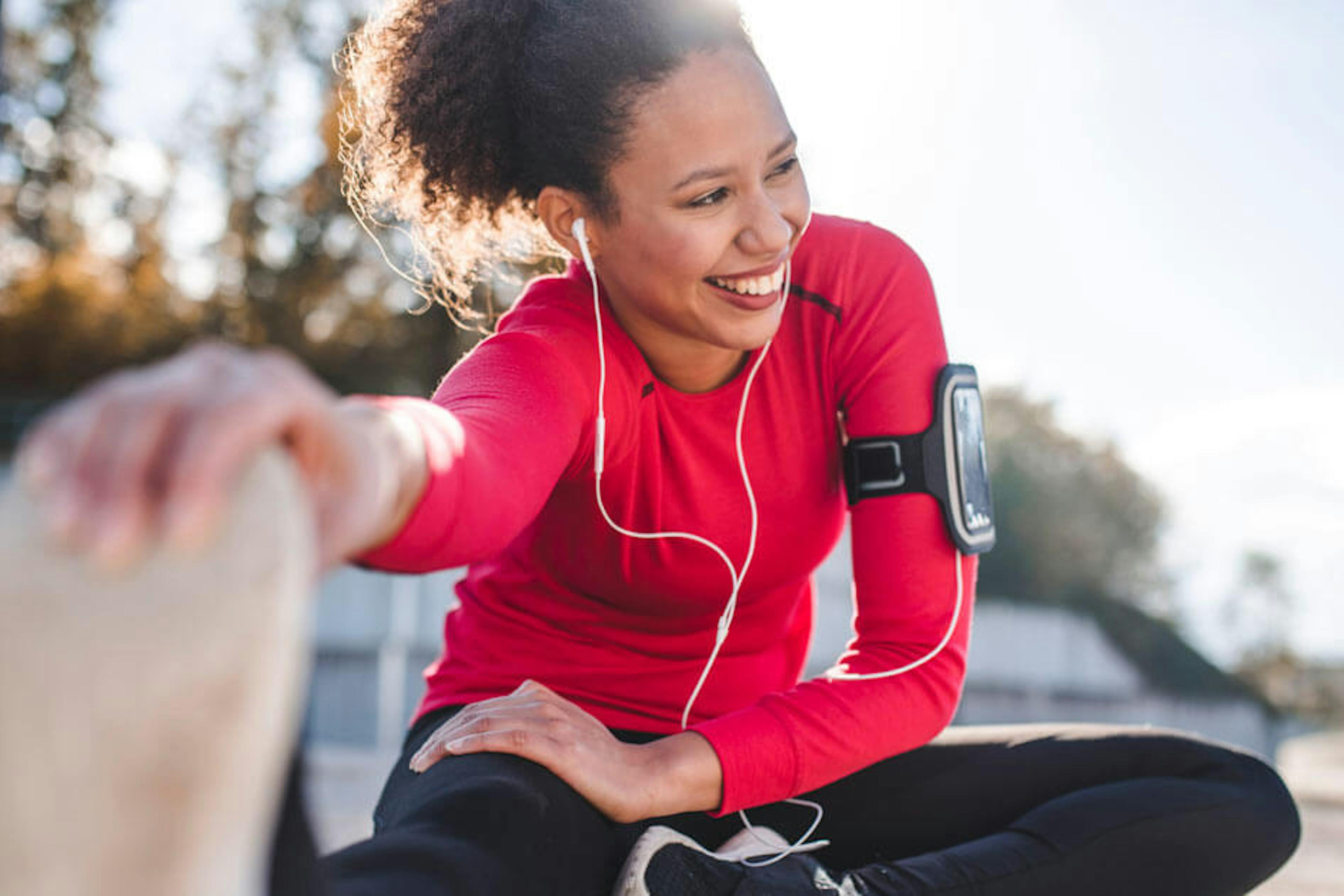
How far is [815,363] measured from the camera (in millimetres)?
1575

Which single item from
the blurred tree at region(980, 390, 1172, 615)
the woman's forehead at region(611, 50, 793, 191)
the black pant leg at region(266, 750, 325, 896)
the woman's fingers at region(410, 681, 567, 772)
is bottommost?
the blurred tree at region(980, 390, 1172, 615)

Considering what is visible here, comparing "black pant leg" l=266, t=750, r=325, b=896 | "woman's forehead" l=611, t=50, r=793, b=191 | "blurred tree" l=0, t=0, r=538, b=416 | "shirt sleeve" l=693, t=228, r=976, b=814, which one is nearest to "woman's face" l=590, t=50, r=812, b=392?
"woman's forehead" l=611, t=50, r=793, b=191

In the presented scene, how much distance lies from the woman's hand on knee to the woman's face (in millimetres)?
476

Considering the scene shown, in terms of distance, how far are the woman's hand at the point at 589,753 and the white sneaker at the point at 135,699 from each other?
0.69 m

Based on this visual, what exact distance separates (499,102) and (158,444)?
116 centimetres

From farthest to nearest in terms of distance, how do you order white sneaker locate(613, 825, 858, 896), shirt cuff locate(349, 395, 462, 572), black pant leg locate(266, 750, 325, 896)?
white sneaker locate(613, 825, 858, 896) → shirt cuff locate(349, 395, 462, 572) → black pant leg locate(266, 750, 325, 896)

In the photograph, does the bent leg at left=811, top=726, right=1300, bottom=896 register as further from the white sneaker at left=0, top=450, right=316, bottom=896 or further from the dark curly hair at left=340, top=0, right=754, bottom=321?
the white sneaker at left=0, top=450, right=316, bottom=896

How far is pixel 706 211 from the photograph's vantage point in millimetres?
1448

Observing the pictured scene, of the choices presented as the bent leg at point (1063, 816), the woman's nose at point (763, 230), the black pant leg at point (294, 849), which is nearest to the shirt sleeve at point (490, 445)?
the black pant leg at point (294, 849)

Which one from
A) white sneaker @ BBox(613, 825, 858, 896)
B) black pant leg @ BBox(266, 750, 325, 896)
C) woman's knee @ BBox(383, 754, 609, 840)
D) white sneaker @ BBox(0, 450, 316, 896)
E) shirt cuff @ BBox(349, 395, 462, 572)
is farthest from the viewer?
white sneaker @ BBox(613, 825, 858, 896)

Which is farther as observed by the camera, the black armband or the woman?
the black armband

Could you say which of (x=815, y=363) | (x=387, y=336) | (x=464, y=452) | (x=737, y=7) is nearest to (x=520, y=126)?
(x=737, y=7)

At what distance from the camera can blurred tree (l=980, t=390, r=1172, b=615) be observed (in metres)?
12.5

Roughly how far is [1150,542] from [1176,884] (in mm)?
13688
